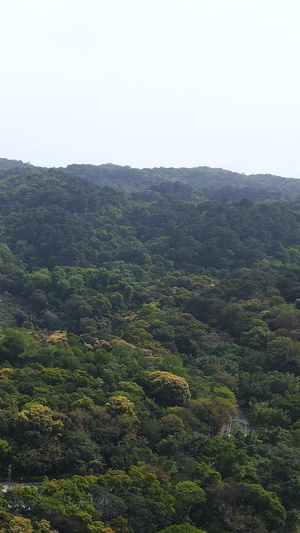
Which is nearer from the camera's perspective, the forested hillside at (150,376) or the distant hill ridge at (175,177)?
the forested hillside at (150,376)

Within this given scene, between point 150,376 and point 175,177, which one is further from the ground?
point 175,177

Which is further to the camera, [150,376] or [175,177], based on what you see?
[175,177]

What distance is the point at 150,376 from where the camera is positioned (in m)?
24.3

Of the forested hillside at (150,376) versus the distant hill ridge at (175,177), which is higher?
the distant hill ridge at (175,177)

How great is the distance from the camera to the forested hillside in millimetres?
16312

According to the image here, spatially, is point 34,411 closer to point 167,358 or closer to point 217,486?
point 217,486

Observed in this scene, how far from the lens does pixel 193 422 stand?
2141 centimetres

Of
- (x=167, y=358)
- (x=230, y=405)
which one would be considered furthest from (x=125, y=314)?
(x=230, y=405)

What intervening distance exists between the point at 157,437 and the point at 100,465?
9.20ft

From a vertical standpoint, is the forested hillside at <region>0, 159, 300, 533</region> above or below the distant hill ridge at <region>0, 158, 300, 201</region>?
below

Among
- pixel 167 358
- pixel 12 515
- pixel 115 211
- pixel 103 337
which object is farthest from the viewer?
pixel 115 211

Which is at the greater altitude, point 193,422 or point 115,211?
point 115,211

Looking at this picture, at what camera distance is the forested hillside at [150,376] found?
1631 cm

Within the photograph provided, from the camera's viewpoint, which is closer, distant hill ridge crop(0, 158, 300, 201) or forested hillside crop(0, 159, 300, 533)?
forested hillside crop(0, 159, 300, 533)
